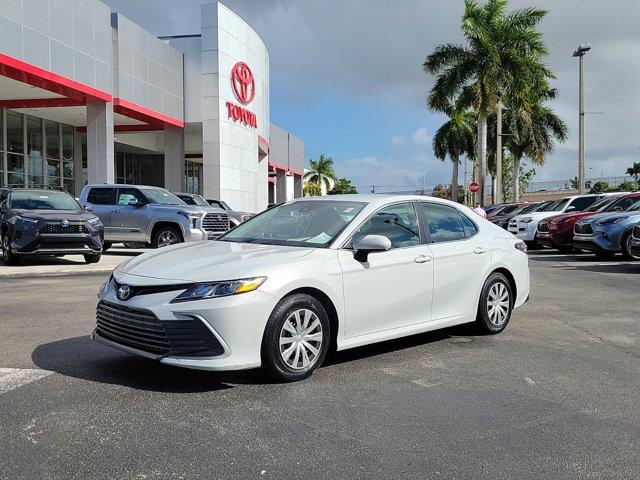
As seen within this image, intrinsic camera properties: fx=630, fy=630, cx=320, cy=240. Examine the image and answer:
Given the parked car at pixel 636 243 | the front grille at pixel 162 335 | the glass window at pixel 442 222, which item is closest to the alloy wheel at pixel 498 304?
the glass window at pixel 442 222

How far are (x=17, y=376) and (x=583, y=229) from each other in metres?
13.7

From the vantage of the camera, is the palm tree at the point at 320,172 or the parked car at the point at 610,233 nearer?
the parked car at the point at 610,233

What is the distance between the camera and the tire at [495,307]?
659 cm

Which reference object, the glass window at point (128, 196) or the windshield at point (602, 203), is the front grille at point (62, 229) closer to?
the glass window at point (128, 196)

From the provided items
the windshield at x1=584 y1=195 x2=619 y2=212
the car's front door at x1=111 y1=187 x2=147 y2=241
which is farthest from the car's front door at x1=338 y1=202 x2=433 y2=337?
the windshield at x1=584 y1=195 x2=619 y2=212

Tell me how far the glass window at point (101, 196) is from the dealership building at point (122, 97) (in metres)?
5.52

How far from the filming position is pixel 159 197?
17.3m

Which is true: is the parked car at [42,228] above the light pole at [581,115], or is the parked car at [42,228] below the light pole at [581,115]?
below

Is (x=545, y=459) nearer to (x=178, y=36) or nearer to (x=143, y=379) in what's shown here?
(x=143, y=379)

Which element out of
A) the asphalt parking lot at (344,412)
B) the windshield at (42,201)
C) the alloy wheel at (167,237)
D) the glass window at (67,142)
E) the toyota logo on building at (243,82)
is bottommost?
the asphalt parking lot at (344,412)

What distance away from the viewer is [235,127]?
32.8 meters

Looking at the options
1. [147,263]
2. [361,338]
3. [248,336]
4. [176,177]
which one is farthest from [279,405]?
[176,177]

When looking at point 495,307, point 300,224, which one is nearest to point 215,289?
point 300,224

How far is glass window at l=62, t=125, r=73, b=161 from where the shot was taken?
106 feet
